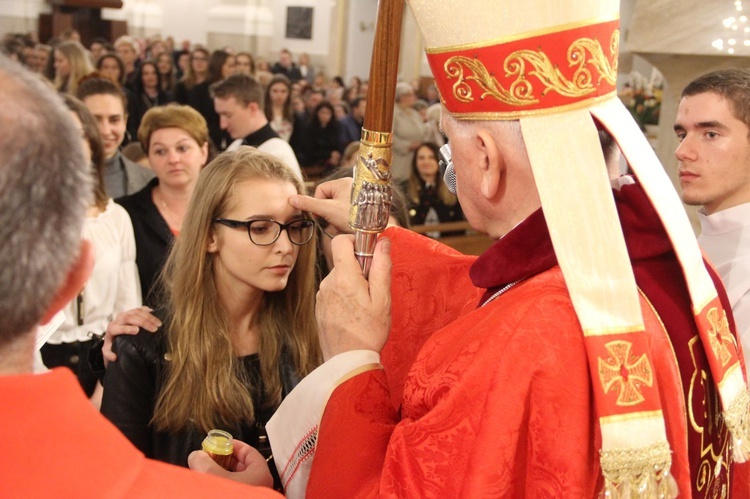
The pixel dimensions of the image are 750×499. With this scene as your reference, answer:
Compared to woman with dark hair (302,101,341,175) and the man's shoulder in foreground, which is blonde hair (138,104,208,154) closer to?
the man's shoulder in foreground

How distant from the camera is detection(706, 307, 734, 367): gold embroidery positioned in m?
1.77

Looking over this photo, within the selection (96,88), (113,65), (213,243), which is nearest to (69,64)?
(113,65)

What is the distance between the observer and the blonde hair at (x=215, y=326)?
2.43 meters

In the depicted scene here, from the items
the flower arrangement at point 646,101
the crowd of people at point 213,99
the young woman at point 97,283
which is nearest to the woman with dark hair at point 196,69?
the crowd of people at point 213,99

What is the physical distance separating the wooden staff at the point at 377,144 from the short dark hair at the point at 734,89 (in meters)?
1.73

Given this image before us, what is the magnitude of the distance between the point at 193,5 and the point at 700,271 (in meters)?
13.8

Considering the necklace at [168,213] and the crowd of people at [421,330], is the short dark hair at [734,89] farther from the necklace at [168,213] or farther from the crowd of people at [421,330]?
the necklace at [168,213]

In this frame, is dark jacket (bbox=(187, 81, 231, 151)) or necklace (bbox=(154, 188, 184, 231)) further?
dark jacket (bbox=(187, 81, 231, 151))

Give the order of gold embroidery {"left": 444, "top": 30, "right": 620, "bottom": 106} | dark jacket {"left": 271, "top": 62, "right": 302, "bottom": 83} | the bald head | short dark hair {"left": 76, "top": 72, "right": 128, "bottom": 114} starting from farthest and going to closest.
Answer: dark jacket {"left": 271, "top": 62, "right": 302, "bottom": 83} < short dark hair {"left": 76, "top": 72, "right": 128, "bottom": 114} < gold embroidery {"left": 444, "top": 30, "right": 620, "bottom": 106} < the bald head

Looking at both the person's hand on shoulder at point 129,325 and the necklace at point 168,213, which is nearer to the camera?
the person's hand on shoulder at point 129,325

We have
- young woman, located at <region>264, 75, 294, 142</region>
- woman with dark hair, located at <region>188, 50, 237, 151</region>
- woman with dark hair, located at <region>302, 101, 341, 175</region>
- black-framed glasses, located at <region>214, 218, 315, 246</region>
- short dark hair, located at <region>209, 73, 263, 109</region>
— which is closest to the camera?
black-framed glasses, located at <region>214, 218, 315, 246</region>

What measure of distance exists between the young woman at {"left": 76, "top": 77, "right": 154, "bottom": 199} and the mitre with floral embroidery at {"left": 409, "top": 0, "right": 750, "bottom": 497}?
→ 373 centimetres

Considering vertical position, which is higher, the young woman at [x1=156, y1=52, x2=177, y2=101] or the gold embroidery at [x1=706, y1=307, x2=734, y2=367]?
the young woman at [x1=156, y1=52, x2=177, y2=101]

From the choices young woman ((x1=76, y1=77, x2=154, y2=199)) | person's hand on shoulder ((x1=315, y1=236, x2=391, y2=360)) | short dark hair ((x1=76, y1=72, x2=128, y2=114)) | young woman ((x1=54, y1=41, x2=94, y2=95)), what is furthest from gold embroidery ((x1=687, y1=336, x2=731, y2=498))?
young woman ((x1=54, y1=41, x2=94, y2=95))
